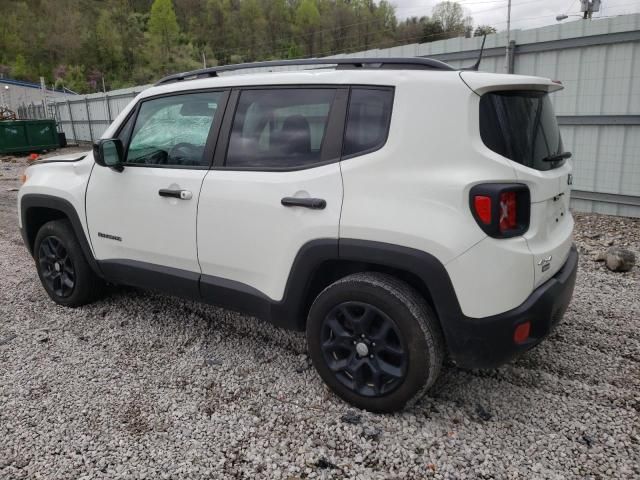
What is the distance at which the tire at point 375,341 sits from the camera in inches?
95.6

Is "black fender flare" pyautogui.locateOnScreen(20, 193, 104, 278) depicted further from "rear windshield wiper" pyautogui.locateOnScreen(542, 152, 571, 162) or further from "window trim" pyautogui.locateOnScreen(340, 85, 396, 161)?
"rear windshield wiper" pyautogui.locateOnScreen(542, 152, 571, 162)

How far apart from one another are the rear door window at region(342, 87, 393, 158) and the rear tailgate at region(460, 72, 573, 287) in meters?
0.40

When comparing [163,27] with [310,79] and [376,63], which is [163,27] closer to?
[310,79]

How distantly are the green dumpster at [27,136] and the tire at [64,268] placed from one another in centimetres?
1729

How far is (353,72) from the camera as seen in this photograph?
2658 millimetres

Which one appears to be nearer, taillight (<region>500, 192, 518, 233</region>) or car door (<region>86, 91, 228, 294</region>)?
taillight (<region>500, 192, 518, 233</region>)

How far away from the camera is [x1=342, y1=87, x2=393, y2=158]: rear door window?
8.25 feet

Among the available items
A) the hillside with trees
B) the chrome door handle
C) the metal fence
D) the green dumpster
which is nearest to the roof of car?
the chrome door handle

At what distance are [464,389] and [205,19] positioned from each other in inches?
4784

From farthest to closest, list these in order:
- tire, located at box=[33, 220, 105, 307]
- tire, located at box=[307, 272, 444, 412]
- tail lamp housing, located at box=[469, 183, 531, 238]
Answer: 1. tire, located at box=[33, 220, 105, 307]
2. tire, located at box=[307, 272, 444, 412]
3. tail lamp housing, located at box=[469, 183, 531, 238]

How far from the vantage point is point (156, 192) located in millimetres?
3260

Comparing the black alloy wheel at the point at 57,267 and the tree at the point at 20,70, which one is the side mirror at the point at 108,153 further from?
the tree at the point at 20,70

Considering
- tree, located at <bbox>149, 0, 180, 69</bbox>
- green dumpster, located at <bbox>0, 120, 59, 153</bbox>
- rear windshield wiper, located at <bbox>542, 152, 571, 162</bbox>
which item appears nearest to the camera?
rear windshield wiper, located at <bbox>542, 152, 571, 162</bbox>

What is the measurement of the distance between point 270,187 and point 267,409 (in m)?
1.21
